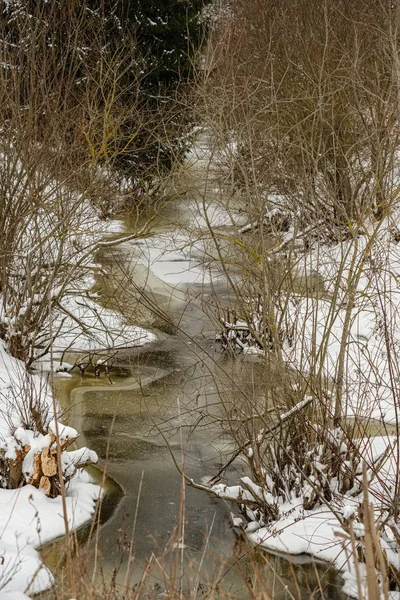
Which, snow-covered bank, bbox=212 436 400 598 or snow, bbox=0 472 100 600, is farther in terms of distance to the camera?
snow-covered bank, bbox=212 436 400 598

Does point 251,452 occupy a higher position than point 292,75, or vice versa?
point 292,75

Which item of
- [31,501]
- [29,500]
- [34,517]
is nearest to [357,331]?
[31,501]

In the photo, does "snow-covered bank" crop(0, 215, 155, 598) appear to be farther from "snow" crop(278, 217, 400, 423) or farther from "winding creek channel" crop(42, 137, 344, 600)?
"snow" crop(278, 217, 400, 423)

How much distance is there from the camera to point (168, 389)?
42.8ft

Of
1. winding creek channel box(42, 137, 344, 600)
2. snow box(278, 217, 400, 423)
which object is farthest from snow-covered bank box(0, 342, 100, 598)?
snow box(278, 217, 400, 423)

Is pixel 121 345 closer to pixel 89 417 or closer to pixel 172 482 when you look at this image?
pixel 89 417

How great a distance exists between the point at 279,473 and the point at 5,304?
21.0ft

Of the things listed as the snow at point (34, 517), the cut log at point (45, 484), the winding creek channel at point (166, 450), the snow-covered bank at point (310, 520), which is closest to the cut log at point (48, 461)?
the cut log at point (45, 484)

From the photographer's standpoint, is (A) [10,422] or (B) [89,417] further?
(B) [89,417]

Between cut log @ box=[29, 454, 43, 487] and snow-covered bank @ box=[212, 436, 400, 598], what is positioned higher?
cut log @ box=[29, 454, 43, 487]

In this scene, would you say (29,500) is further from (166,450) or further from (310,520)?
(166,450)

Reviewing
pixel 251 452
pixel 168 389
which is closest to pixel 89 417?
pixel 168 389

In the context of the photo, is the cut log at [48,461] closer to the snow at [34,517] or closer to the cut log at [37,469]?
the cut log at [37,469]

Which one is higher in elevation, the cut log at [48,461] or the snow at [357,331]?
the snow at [357,331]
